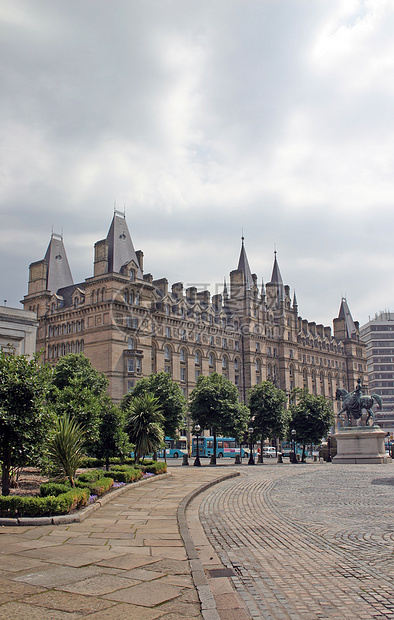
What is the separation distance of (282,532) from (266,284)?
98191 millimetres

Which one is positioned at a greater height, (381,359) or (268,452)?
(381,359)

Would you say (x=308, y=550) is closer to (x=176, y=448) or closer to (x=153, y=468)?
(x=153, y=468)

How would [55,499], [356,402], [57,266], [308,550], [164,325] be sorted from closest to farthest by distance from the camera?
[308,550]
[55,499]
[356,402]
[164,325]
[57,266]

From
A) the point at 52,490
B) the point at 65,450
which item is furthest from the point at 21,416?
the point at 65,450

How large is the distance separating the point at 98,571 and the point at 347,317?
131 metres

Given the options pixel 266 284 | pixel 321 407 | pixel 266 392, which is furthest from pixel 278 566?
pixel 266 284

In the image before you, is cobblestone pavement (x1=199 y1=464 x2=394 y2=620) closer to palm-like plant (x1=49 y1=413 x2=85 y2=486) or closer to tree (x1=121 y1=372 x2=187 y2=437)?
palm-like plant (x1=49 y1=413 x2=85 y2=486)

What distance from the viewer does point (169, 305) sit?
83125 millimetres

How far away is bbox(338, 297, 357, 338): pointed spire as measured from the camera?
132 m

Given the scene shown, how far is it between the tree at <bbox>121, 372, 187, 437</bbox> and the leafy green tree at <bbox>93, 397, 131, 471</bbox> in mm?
25366

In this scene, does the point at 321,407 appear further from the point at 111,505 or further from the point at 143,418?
the point at 111,505

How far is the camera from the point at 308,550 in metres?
11.4

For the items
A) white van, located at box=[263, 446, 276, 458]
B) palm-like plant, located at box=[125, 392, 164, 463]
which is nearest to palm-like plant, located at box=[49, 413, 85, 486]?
palm-like plant, located at box=[125, 392, 164, 463]

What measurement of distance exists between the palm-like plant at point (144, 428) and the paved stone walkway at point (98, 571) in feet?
53.5
